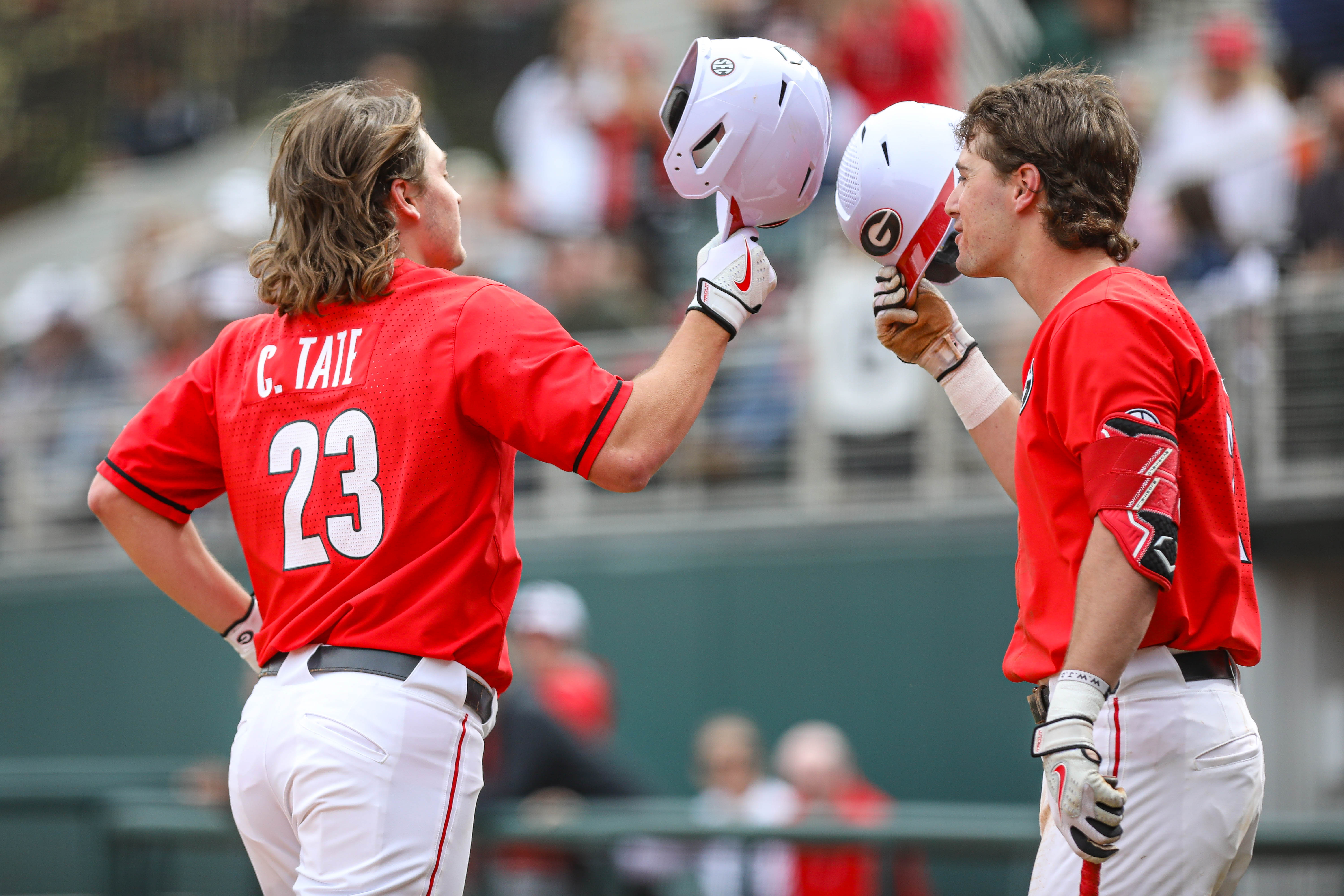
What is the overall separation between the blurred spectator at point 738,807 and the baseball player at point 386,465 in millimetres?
3220

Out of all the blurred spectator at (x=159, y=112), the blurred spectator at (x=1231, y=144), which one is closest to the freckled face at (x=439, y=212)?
the blurred spectator at (x=1231, y=144)

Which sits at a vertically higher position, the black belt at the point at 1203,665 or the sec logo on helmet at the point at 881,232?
the sec logo on helmet at the point at 881,232

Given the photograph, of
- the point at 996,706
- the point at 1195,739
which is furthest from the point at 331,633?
the point at 996,706

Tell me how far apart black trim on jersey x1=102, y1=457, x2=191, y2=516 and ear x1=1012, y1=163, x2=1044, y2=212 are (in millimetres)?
1880

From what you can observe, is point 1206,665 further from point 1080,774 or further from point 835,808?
point 835,808

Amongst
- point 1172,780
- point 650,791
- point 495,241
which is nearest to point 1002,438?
point 1172,780

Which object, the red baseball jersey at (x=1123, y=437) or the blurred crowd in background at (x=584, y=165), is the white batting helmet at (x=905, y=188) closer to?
the red baseball jersey at (x=1123, y=437)

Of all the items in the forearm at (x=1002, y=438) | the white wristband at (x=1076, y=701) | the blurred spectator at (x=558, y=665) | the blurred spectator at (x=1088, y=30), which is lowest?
the blurred spectator at (x=558, y=665)

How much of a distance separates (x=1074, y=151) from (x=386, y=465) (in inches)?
58.7

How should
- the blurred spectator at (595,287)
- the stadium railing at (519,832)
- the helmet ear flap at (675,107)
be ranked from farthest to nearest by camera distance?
the blurred spectator at (595,287), the stadium railing at (519,832), the helmet ear flap at (675,107)

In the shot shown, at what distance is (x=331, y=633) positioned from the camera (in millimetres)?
3035

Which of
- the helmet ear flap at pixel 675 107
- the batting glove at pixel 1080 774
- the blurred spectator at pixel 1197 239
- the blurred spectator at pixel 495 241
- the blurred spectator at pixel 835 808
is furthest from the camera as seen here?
the blurred spectator at pixel 495 241

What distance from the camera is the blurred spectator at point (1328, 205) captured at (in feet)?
23.8

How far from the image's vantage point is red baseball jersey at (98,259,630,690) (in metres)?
3.01
